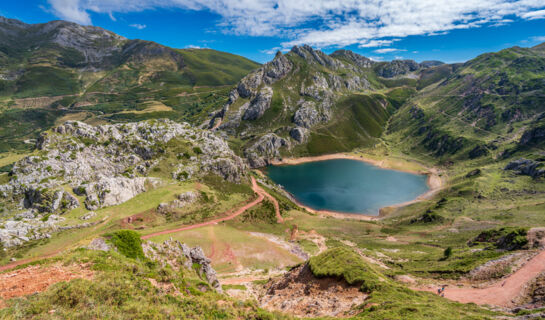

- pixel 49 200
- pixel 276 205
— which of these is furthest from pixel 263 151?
pixel 49 200

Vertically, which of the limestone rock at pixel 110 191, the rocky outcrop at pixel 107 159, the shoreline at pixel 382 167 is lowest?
the shoreline at pixel 382 167

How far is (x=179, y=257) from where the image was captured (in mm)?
30375

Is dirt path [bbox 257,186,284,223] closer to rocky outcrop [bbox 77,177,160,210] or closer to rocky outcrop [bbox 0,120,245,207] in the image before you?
rocky outcrop [bbox 0,120,245,207]

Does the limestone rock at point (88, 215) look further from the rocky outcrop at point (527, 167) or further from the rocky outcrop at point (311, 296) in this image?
the rocky outcrop at point (527, 167)

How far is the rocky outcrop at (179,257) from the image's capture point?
92.1 feet

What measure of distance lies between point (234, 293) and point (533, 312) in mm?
32849

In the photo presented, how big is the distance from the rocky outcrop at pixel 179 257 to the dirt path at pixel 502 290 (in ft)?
97.3

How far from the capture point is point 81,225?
51125 millimetres

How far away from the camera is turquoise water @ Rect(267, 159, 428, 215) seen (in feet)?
383

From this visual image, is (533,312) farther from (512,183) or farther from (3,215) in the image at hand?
(512,183)

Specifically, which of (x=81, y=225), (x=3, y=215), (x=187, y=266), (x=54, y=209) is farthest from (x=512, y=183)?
(x=3, y=215)

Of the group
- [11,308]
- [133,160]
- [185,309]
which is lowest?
[185,309]

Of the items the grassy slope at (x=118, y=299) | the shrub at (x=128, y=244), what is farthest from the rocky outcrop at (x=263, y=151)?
the grassy slope at (x=118, y=299)

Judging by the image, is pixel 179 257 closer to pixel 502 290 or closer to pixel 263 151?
pixel 502 290
